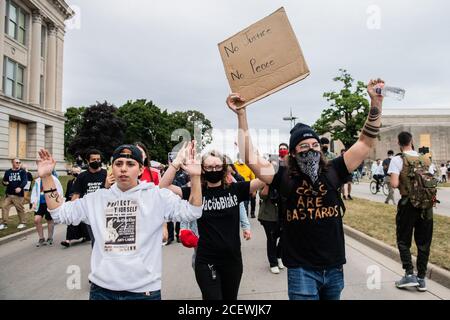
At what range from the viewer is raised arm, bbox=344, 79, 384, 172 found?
8.93ft

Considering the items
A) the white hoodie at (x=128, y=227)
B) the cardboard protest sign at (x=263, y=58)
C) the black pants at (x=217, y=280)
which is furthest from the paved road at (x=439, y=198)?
the white hoodie at (x=128, y=227)

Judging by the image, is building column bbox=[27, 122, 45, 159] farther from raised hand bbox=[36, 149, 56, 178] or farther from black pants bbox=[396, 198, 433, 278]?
black pants bbox=[396, 198, 433, 278]

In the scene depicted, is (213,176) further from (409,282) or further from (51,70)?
(51,70)

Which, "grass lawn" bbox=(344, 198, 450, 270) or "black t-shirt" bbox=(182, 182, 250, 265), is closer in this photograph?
"black t-shirt" bbox=(182, 182, 250, 265)

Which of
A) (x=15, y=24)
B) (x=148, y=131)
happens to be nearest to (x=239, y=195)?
(x=15, y=24)

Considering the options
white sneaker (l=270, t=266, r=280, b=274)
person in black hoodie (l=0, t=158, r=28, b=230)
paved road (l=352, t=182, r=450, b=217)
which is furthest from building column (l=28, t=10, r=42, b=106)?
white sneaker (l=270, t=266, r=280, b=274)

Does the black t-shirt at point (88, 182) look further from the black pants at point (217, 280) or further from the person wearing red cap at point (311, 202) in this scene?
the person wearing red cap at point (311, 202)

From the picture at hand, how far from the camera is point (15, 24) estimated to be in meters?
28.3

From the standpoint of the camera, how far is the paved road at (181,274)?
182 inches

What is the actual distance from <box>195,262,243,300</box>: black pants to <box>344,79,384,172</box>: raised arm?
56.9 inches

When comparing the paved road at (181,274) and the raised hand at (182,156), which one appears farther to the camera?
the paved road at (181,274)

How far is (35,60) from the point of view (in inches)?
1205

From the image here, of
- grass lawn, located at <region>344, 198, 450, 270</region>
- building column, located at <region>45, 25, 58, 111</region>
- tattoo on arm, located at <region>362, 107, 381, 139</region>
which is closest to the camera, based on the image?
tattoo on arm, located at <region>362, 107, 381, 139</region>

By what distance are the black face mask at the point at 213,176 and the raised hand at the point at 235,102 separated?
875mm
